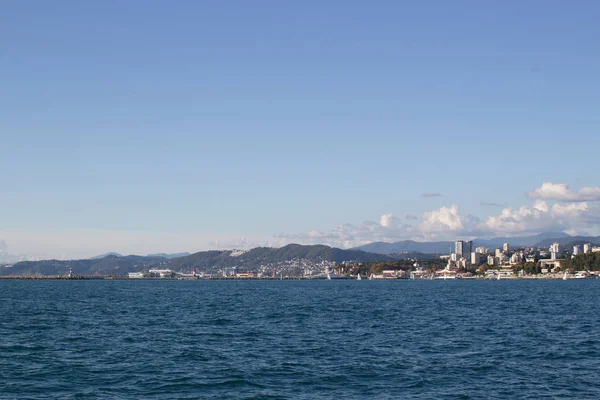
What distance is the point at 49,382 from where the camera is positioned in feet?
117

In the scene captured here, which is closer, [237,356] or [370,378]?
[370,378]

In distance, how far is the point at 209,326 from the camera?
6384 centimetres

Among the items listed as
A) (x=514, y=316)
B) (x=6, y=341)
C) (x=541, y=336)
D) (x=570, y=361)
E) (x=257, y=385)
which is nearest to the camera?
(x=257, y=385)

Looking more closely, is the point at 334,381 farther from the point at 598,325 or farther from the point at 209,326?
the point at 598,325

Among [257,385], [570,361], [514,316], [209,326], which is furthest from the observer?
[514,316]

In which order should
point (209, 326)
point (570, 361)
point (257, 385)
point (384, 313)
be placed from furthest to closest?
1. point (384, 313)
2. point (209, 326)
3. point (570, 361)
4. point (257, 385)

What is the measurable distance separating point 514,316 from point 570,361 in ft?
114

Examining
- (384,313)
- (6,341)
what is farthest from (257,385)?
(384,313)

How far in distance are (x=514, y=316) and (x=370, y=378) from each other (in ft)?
146

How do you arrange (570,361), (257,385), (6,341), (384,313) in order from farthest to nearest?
(384,313) < (6,341) < (570,361) < (257,385)

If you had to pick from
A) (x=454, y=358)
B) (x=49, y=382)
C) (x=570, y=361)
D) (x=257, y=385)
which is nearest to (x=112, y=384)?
(x=49, y=382)

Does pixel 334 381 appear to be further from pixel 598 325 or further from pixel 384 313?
pixel 384 313

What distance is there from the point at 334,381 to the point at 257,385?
4.07 m

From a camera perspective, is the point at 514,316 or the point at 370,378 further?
the point at 514,316
